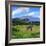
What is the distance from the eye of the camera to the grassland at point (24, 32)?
142 centimetres

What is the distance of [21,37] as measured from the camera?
143 cm

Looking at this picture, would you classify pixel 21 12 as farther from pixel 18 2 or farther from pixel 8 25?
pixel 8 25

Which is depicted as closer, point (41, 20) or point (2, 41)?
point (2, 41)

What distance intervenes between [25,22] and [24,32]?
14cm

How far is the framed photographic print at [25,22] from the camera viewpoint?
1.41 metres

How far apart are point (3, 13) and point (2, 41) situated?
0.37 meters

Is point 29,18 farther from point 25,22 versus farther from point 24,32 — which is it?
point 24,32

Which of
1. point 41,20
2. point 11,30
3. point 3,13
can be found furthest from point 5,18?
point 41,20

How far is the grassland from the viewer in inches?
55.8

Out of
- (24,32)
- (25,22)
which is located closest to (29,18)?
(25,22)

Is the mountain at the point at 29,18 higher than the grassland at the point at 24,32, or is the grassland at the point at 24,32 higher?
the mountain at the point at 29,18

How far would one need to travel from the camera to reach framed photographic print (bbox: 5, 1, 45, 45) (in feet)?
4.61

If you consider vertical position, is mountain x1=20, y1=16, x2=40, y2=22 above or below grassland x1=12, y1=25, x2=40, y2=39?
above

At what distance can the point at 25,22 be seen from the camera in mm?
1440
